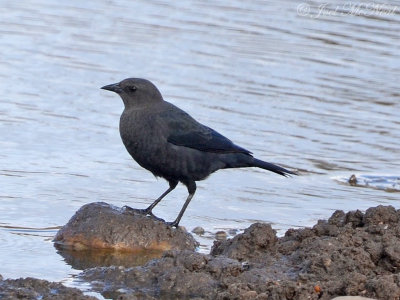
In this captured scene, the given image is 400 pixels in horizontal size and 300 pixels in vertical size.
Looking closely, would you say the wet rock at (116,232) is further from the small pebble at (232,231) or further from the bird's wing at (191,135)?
the bird's wing at (191,135)

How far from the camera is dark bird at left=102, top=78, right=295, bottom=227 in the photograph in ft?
27.9

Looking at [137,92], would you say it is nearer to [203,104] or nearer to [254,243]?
[254,243]

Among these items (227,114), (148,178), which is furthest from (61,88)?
(148,178)

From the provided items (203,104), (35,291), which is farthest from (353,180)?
(35,291)

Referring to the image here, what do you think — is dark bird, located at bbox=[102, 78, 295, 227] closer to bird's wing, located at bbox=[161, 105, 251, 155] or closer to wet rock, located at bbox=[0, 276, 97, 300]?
bird's wing, located at bbox=[161, 105, 251, 155]

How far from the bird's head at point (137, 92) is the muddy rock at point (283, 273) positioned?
5.93ft

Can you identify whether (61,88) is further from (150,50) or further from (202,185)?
(202,185)

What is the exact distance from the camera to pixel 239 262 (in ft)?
23.4

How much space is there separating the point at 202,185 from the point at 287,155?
1300mm

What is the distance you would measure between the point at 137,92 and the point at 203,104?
3933 millimetres

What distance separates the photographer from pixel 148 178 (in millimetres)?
10398

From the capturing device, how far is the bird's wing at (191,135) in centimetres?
867

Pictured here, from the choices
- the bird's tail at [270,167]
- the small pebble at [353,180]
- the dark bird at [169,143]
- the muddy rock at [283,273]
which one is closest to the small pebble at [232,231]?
the dark bird at [169,143]

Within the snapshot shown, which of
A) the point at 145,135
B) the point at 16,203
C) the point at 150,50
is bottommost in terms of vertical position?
the point at 16,203
